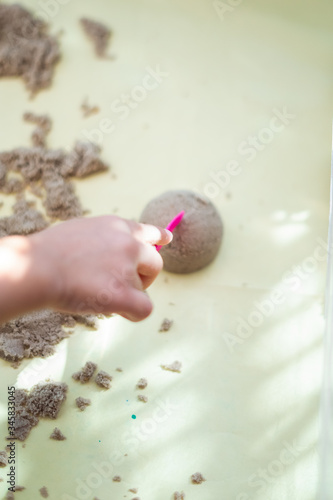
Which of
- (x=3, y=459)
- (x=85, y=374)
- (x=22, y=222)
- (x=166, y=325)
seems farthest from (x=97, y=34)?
(x=3, y=459)

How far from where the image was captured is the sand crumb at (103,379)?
1.25 m

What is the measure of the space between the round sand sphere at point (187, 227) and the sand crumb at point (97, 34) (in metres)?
0.69

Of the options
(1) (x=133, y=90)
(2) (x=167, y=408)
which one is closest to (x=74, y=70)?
(1) (x=133, y=90)

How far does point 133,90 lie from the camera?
1676 mm

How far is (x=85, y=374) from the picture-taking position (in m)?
1.26

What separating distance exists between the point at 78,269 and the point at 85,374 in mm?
584

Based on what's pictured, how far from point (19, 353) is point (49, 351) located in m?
0.08

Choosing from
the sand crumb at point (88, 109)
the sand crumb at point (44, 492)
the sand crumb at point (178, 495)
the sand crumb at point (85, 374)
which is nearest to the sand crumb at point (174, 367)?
the sand crumb at point (85, 374)

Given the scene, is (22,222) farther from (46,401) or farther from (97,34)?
(97,34)

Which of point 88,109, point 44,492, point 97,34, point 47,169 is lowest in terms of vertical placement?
point 44,492

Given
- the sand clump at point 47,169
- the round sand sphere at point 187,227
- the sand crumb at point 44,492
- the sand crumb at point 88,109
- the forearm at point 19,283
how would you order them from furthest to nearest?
1. the sand crumb at point 88,109
2. the sand clump at point 47,169
3. the round sand sphere at point 187,227
4. the sand crumb at point 44,492
5. the forearm at point 19,283

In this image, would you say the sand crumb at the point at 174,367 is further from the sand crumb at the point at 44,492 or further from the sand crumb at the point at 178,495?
the sand crumb at the point at 44,492

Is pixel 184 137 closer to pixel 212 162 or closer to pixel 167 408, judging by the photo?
pixel 212 162

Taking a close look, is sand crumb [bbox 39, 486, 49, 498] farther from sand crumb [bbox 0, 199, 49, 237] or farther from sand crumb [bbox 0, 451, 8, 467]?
sand crumb [bbox 0, 199, 49, 237]
